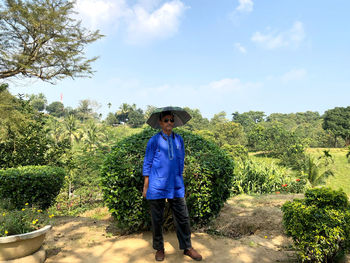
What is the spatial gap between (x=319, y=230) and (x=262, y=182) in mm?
8249

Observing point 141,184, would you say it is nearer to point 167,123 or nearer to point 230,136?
point 167,123

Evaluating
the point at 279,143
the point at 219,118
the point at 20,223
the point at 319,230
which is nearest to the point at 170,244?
the point at 319,230

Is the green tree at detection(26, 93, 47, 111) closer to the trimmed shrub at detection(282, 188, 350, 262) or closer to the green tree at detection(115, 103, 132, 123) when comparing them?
the green tree at detection(115, 103, 132, 123)

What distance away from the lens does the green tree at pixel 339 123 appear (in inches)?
1836

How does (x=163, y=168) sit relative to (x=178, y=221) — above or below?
above

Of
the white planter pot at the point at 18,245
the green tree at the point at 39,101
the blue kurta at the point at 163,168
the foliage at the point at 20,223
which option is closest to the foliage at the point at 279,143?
the blue kurta at the point at 163,168

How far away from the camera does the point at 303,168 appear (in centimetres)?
1284

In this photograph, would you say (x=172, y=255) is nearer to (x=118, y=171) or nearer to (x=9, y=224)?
(x=118, y=171)

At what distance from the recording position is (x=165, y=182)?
3.19 meters

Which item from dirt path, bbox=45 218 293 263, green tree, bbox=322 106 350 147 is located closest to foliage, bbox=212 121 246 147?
A: green tree, bbox=322 106 350 147

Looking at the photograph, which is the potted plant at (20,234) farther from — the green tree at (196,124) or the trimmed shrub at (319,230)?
the green tree at (196,124)

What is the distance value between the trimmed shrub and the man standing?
1.24m

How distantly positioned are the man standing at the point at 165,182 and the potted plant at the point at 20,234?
1.49 m

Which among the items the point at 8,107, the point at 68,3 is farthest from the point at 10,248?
the point at 68,3
